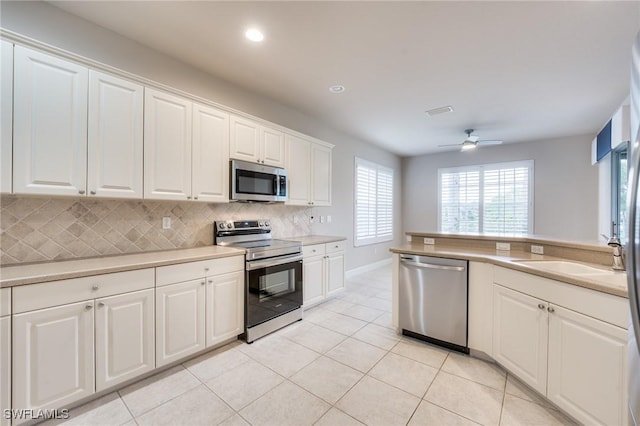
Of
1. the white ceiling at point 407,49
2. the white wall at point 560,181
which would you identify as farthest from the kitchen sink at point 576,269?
the white wall at point 560,181

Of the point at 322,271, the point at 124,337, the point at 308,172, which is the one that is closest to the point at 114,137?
the point at 124,337

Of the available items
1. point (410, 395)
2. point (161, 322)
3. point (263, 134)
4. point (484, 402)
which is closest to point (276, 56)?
point (263, 134)

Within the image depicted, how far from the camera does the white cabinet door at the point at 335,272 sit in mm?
3779

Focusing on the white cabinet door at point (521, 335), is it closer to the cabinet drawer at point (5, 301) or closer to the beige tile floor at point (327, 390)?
the beige tile floor at point (327, 390)

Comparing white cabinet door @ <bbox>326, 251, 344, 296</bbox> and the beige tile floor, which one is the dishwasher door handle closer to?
the beige tile floor

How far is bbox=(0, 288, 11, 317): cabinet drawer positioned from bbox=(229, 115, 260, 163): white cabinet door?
6.37ft

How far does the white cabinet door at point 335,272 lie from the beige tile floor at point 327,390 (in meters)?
1.07

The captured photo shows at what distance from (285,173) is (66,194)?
2.10 meters

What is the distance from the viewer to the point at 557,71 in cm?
277

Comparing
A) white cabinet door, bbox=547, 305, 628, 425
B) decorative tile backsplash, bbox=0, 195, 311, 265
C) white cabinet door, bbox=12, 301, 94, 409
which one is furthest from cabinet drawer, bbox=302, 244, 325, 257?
white cabinet door, bbox=547, 305, 628, 425

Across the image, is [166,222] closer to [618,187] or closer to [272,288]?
[272,288]

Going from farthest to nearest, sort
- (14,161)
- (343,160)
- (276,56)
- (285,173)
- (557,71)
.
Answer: (343,160) → (285,173) → (557,71) → (276,56) → (14,161)

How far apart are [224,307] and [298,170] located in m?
1.99

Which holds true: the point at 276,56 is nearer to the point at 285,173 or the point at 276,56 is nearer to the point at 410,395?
the point at 285,173
